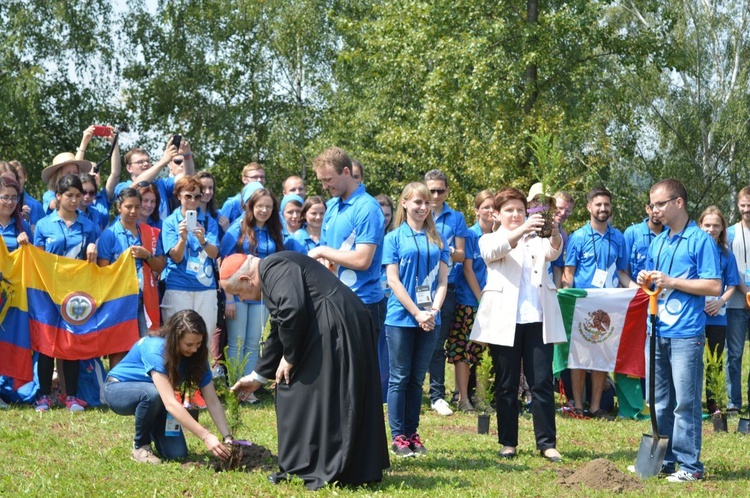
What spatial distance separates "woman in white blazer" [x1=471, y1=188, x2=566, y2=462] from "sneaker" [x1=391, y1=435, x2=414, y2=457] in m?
0.80

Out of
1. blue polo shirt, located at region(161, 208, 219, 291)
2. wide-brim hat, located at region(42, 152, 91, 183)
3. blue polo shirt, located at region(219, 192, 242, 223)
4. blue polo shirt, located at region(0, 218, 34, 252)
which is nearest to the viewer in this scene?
blue polo shirt, located at region(0, 218, 34, 252)

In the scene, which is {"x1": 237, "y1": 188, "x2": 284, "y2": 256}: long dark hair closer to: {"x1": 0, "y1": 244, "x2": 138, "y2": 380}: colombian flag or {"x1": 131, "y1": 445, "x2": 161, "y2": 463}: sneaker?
{"x1": 0, "y1": 244, "x2": 138, "y2": 380}: colombian flag

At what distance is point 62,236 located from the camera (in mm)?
9656

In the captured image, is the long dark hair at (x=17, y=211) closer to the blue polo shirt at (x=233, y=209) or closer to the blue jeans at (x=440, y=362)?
the blue polo shirt at (x=233, y=209)

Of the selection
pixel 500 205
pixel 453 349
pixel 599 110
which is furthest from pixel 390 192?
pixel 500 205

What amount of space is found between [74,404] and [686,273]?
5792 millimetres

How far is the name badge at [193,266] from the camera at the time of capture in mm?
9672

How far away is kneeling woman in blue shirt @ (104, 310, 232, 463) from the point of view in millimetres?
6695

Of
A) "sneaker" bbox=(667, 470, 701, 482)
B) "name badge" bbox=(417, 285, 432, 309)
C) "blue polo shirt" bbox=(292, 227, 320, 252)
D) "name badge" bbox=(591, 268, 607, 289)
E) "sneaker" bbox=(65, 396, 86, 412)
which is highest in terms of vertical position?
"blue polo shirt" bbox=(292, 227, 320, 252)

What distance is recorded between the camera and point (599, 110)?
35.3 m

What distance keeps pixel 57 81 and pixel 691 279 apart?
30467mm

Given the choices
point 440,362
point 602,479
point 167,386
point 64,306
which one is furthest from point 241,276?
point 440,362

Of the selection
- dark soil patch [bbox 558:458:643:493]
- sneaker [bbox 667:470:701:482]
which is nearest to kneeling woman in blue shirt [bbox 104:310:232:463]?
dark soil patch [bbox 558:458:643:493]

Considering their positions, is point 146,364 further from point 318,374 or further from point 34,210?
point 34,210
